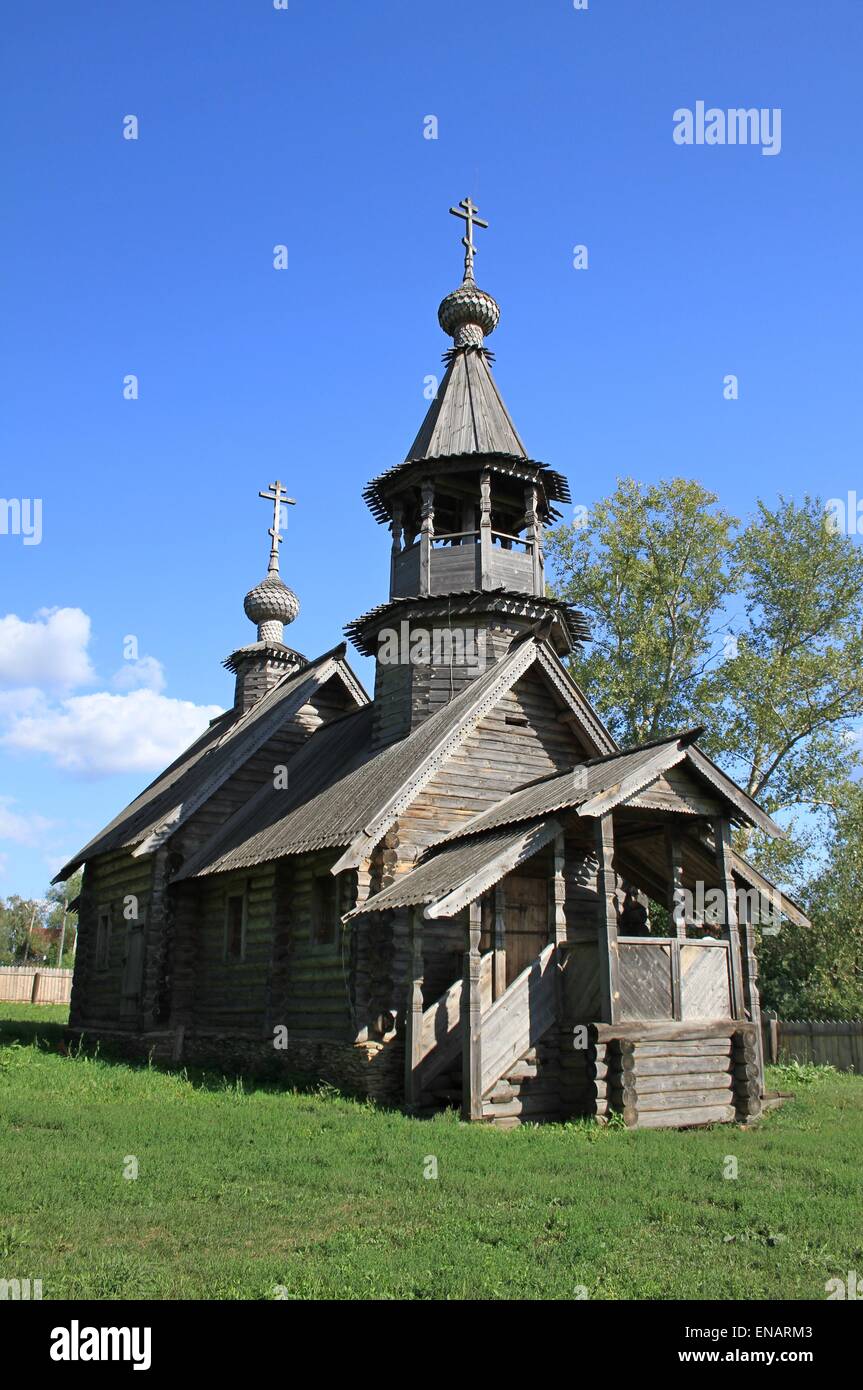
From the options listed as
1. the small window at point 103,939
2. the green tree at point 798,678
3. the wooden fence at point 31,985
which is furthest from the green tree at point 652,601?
the wooden fence at point 31,985

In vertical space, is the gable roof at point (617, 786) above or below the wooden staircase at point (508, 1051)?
above

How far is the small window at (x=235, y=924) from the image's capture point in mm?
20047

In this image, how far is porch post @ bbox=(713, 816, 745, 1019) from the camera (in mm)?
14180

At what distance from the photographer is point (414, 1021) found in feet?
46.1

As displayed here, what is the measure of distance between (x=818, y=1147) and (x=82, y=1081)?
10159 millimetres

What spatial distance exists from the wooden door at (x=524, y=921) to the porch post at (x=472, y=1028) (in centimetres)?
277

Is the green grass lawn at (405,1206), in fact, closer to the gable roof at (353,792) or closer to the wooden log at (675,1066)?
the wooden log at (675,1066)

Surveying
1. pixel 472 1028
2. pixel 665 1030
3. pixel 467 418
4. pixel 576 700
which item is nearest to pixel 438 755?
pixel 576 700

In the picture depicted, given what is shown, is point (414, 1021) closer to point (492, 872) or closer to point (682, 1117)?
point (492, 872)

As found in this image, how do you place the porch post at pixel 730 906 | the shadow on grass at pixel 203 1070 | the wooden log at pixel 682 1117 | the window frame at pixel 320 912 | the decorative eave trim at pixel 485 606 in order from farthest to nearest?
1. the decorative eave trim at pixel 485 606
2. the window frame at pixel 320 912
3. the shadow on grass at pixel 203 1070
4. the porch post at pixel 730 906
5. the wooden log at pixel 682 1117

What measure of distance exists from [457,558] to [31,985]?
3737cm
